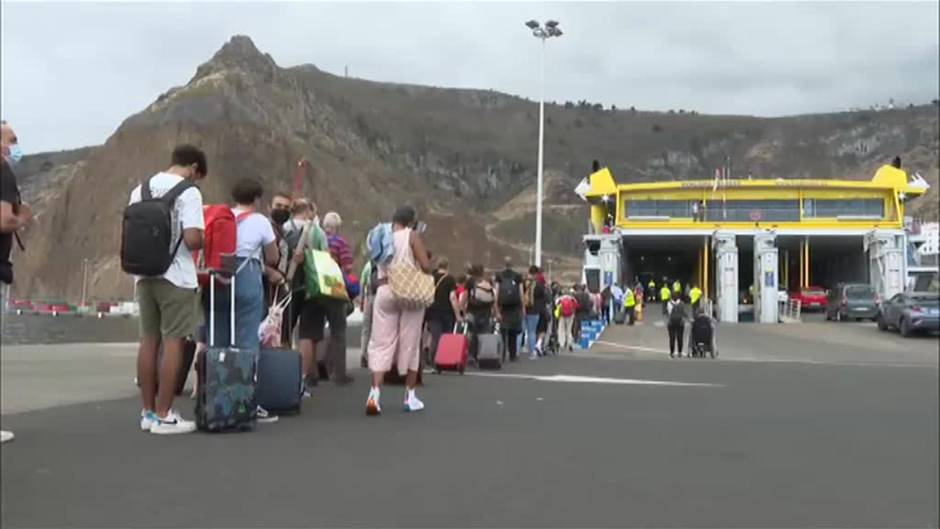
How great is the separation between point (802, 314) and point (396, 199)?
7309 centimetres

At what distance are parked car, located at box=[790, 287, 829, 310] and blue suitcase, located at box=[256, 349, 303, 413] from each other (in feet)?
113

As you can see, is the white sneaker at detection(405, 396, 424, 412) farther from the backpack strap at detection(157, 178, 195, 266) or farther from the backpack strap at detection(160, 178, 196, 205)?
the backpack strap at detection(160, 178, 196, 205)

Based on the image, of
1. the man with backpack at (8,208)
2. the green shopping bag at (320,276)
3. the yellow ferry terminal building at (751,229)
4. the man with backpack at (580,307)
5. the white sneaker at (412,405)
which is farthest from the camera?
the yellow ferry terminal building at (751,229)

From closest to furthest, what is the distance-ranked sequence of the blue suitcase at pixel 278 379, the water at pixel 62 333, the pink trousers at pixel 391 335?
the blue suitcase at pixel 278 379 < the pink trousers at pixel 391 335 < the water at pixel 62 333

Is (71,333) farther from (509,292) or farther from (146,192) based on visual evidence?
(146,192)

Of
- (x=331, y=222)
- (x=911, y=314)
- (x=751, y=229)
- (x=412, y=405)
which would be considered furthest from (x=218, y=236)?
(x=751, y=229)

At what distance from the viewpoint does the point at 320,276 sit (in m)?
7.12

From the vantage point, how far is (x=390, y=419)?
6.26m

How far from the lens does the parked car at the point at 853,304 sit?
Answer: 29547mm

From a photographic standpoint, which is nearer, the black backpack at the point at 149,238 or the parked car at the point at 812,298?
the black backpack at the point at 149,238

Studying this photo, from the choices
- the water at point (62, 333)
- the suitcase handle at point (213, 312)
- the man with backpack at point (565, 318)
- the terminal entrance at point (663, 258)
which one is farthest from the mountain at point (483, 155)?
the suitcase handle at point (213, 312)

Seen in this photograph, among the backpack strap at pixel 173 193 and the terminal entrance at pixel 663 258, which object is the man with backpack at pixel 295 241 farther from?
the terminal entrance at pixel 663 258

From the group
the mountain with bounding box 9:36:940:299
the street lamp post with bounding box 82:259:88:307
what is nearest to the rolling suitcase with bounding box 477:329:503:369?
the street lamp post with bounding box 82:259:88:307

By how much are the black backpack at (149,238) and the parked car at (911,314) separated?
7.07 m
